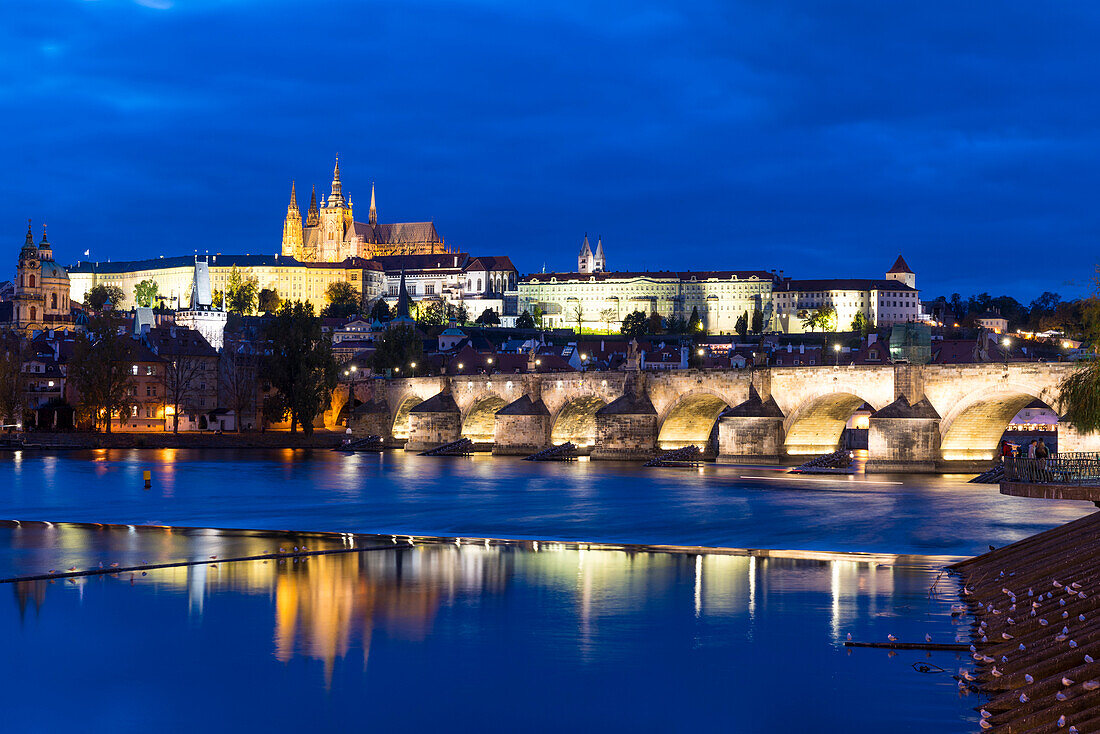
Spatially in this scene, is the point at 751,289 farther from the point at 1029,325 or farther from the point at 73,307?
the point at 73,307

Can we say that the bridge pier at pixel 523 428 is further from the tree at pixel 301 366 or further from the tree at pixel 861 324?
the tree at pixel 861 324

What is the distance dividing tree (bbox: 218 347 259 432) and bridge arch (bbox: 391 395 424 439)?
1254 centimetres

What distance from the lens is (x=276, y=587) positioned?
67.4 feet

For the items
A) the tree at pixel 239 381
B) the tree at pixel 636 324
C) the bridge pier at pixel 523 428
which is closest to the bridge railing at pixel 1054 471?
the bridge pier at pixel 523 428

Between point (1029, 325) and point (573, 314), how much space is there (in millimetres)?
67006

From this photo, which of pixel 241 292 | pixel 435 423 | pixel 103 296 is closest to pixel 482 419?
pixel 435 423

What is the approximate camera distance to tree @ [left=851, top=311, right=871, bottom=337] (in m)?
157

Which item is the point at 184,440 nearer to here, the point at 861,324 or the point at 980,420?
the point at 980,420

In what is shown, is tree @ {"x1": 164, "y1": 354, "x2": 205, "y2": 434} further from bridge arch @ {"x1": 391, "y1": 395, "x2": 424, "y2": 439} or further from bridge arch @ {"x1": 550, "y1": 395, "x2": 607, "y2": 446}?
bridge arch @ {"x1": 550, "y1": 395, "x2": 607, "y2": 446}

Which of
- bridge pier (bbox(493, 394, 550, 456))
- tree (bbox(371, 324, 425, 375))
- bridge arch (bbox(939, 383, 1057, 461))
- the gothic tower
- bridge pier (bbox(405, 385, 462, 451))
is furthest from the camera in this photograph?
the gothic tower

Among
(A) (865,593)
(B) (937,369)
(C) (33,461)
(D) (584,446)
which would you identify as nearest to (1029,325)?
(D) (584,446)

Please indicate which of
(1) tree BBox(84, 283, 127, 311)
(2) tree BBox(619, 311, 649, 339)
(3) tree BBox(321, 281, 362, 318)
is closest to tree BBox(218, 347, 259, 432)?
(2) tree BBox(619, 311, 649, 339)

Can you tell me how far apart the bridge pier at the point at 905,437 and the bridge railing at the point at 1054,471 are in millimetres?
26086

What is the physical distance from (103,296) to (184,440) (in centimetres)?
12511
